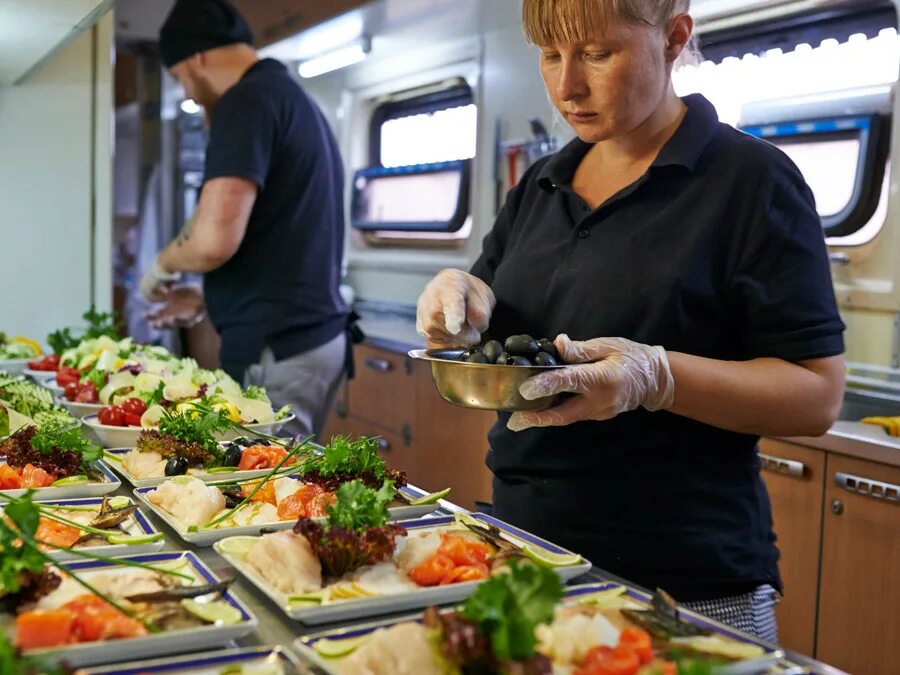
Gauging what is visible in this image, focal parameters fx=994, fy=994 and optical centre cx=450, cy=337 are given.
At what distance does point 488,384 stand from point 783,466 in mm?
1608

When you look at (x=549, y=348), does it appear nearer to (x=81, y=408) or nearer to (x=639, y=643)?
(x=639, y=643)

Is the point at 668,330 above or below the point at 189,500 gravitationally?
above

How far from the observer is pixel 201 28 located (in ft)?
10.7

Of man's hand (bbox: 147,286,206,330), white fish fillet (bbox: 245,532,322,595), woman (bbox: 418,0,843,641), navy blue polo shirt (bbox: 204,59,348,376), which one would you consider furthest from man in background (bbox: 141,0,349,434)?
white fish fillet (bbox: 245,532,322,595)

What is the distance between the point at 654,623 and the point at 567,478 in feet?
2.05

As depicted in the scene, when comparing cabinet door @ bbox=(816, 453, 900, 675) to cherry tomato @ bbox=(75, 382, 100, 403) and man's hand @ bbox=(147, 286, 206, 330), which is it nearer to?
cherry tomato @ bbox=(75, 382, 100, 403)

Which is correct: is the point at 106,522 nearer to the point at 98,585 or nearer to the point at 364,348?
the point at 98,585

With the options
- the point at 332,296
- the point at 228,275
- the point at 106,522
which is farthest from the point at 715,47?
the point at 106,522

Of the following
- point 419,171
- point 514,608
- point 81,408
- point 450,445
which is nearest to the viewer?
point 514,608

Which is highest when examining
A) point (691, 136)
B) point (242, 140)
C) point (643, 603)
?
point (242, 140)

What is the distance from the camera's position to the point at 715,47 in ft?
11.7

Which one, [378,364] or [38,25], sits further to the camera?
[378,364]

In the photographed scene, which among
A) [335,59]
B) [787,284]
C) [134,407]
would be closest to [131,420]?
[134,407]

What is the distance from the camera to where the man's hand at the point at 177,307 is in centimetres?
359
